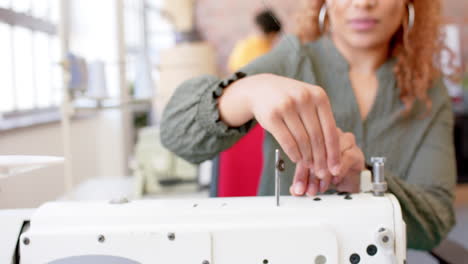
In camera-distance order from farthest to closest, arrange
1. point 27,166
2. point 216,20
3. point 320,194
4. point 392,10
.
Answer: point 216,20 < point 392,10 < point 320,194 < point 27,166

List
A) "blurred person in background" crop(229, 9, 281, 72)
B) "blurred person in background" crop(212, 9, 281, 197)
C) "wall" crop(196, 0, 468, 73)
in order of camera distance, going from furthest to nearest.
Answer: "wall" crop(196, 0, 468, 73), "blurred person in background" crop(229, 9, 281, 72), "blurred person in background" crop(212, 9, 281, 197)

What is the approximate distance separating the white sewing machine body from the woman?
49 millimetres

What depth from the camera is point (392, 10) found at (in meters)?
0.68

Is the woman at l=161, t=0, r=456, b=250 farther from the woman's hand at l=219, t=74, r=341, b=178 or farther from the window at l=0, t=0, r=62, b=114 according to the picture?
the window at l=0, t=0, r=62, b=114

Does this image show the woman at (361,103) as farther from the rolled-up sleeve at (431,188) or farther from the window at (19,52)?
the window at (19,52)

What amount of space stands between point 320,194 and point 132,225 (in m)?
0.21

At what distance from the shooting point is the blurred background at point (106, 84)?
0.59 metres

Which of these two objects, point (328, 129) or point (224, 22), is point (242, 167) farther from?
point (224, 22)

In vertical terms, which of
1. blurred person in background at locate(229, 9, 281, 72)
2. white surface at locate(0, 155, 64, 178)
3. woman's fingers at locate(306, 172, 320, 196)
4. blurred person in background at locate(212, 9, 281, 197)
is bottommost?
blurred person in background at locate(212, 9, 281, 197)

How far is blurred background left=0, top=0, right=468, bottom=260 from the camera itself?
0.59 meters

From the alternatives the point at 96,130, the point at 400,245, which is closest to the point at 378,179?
the point at 400,245

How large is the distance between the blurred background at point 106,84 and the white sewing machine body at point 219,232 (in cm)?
6

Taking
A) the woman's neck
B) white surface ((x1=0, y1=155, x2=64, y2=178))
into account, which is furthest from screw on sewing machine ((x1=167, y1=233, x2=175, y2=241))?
the woman's neck

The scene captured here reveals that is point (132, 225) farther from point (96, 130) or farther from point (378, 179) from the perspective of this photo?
point (96, 130)
